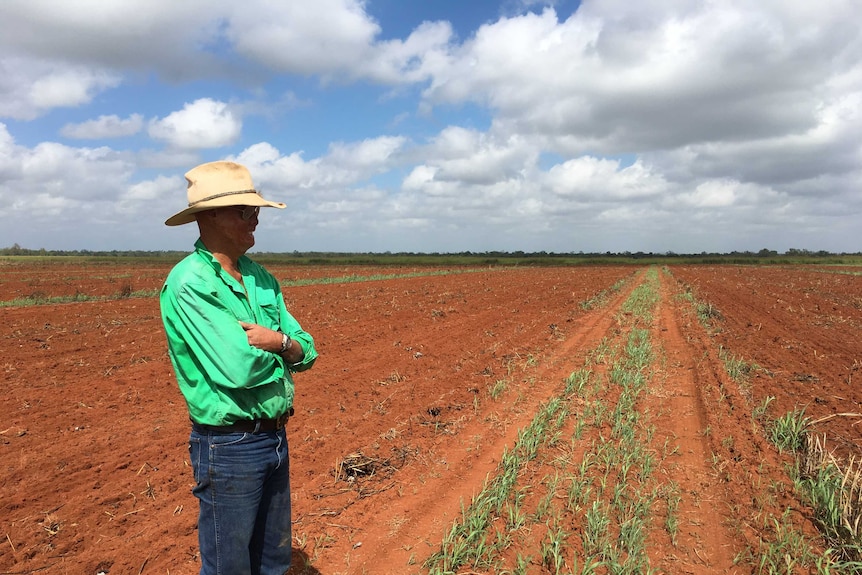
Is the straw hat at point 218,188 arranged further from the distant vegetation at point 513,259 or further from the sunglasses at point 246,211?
A: the distant vegetation at point 513,259

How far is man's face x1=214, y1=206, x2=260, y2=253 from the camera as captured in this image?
216 centimetres

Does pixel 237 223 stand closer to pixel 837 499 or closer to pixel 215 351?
pixel 215 351

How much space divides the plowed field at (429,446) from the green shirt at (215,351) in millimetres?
1839

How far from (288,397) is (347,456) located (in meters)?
2.86

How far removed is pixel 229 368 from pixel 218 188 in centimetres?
79

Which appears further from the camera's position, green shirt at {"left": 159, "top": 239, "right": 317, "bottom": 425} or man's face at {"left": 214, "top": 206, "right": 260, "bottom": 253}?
man's face at {"left": 214, "top": 206, "right": 260, "bottom": 253}

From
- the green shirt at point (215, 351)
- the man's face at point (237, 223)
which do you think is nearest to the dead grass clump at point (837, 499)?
the green shirt at point (215, 351)

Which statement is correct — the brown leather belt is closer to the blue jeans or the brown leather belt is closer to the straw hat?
the blue jeans

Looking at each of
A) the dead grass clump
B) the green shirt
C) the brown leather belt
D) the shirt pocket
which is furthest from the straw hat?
the dead grass clump

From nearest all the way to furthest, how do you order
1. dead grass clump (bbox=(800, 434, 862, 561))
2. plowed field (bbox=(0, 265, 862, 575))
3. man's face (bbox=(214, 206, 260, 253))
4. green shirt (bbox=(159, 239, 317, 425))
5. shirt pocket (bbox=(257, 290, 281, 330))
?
green shirt (bbox=(159, 239, 317, 425)), man's face (bbox=(214, 206, 260, 253)), shirt pocket (bbox=(257, 290, 281, 330)), dead grass clump (bbox=(800, 434, 862, 561)), plowed field (bbox=(0, 265, 862, 575))

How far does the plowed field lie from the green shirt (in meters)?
1.84

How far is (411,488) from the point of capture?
4328 mm

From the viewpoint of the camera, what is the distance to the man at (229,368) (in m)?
1.93

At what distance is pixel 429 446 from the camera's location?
5203 millimetres
